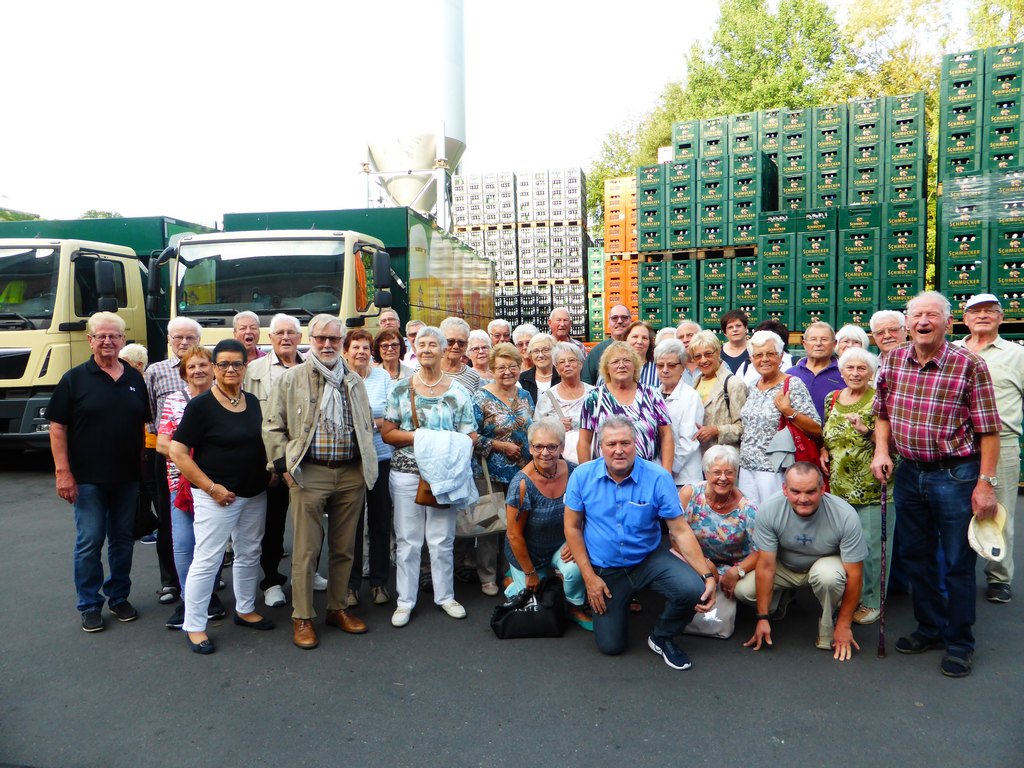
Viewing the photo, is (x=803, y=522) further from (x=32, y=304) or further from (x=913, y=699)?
(x=32, y=304)

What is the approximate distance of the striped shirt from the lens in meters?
3.88

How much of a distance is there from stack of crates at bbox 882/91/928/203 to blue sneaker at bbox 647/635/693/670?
759cm

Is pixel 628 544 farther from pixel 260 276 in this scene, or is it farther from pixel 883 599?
pixel 260 276

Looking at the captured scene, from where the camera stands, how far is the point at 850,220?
9.40 metres

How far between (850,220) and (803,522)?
6.37 m

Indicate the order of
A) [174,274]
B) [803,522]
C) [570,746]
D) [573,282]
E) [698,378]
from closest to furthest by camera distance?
[570,746]
[803,522]
[698,378]
[174,274]
[573,282]

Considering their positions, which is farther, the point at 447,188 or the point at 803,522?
the point at 447,188

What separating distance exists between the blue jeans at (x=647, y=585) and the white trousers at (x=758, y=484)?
91 cm

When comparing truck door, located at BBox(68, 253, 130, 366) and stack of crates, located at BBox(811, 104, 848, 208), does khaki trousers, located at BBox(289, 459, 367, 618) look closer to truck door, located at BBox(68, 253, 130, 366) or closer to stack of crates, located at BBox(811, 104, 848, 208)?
truck door, located at BBox(68, 253, 130, 366)

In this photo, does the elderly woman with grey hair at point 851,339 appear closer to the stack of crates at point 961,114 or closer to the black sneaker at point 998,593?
the black sneaker at point 998,593

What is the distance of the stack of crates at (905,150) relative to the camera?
951cm

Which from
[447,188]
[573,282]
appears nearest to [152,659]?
[573,282]

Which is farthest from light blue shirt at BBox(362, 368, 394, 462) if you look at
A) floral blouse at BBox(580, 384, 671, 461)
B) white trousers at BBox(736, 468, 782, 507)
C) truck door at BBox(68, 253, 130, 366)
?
truck door at BBox(68, 253, 130, 366)

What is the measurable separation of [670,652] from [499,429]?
1791mm
